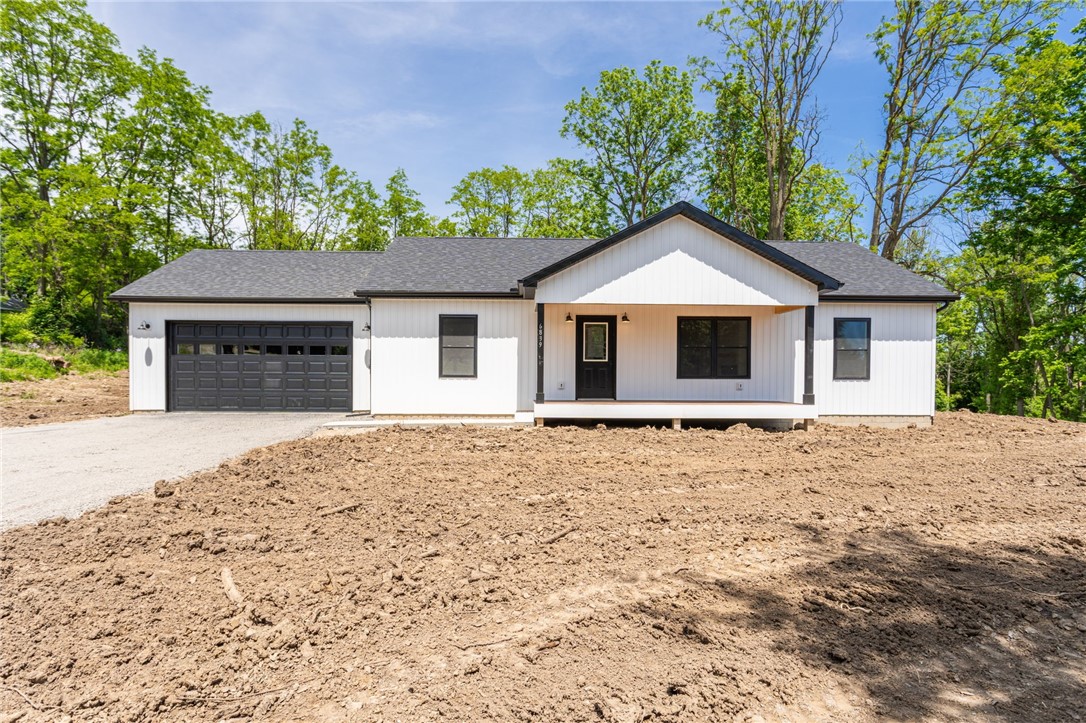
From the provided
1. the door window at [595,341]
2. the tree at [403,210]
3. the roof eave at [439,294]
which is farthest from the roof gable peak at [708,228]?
the tree at [403,210]

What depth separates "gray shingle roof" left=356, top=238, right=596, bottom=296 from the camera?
11.4m

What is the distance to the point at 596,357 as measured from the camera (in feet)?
38.6

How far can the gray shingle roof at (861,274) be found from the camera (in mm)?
11328

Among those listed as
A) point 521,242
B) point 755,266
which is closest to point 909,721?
point 755,266

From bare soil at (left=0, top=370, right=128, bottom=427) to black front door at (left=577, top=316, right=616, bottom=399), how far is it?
1121 centimetres

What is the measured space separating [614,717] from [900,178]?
942 inches

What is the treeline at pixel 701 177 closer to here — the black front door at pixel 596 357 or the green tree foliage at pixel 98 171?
the green tree foliage at pixel 98 171

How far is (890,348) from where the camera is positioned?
1152 cm

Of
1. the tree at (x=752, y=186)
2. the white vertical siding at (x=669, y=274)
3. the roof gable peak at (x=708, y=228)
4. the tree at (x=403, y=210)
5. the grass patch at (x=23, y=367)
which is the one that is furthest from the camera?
the tree at (x=403, y=210)

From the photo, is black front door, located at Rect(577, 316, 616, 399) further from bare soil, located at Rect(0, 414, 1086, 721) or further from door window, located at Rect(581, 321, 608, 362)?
bare soil, located at Rect(0, 414, 1086, 721)

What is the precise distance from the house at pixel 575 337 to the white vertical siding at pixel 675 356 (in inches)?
1.3

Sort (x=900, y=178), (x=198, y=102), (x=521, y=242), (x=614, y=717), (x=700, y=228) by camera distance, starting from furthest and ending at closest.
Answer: (x=198, y=102)
(x=900, y=178)
(x=521, y=242)
(x=700, y=228)
(x=614, y=717)

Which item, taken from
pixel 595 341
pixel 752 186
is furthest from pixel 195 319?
pixel 752 186

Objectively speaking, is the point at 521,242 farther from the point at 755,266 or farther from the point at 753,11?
the point at 753,11
